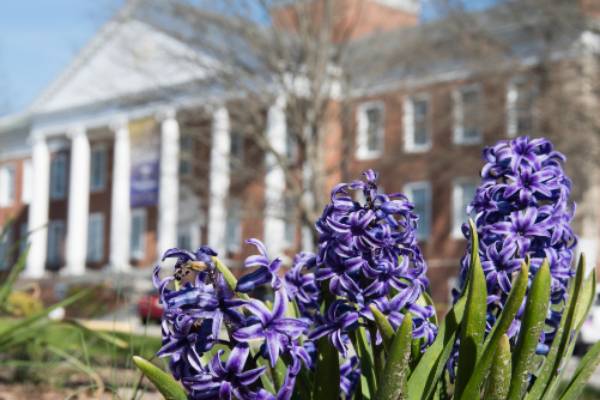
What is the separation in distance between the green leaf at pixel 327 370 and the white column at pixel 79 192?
47.7 meters

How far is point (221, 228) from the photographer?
33.4 meters

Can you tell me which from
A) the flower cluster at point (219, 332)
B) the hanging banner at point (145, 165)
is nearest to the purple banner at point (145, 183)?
the hanging banner at point (145, 165)

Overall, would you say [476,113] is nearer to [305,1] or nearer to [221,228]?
[305,1]

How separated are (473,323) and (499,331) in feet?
Answer: 0.24

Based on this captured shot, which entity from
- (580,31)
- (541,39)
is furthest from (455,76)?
(580,31)

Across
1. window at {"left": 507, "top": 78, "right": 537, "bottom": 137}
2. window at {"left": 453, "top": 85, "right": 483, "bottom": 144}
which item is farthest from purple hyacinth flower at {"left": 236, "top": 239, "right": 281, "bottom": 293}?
window at {"left": 453, "top": 85, "right": 483, "bottom": 144}

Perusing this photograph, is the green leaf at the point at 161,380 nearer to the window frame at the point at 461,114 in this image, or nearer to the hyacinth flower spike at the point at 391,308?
the hyacinth flower spike at the point at 391,308

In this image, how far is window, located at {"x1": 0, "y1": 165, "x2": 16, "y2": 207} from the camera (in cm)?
5591

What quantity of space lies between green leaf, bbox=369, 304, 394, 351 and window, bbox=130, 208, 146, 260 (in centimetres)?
4438

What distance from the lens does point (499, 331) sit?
1.97 metres

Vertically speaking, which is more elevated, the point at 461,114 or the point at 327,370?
the point at 461,114

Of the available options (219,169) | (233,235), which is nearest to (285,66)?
(219,169)

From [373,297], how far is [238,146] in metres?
37.6

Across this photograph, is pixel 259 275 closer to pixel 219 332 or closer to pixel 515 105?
pixel 219 332
